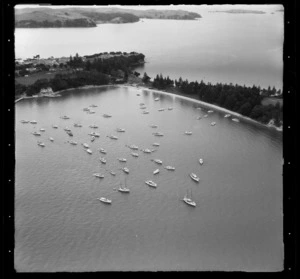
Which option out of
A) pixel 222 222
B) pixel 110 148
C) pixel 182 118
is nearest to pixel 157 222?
pixel 222 222

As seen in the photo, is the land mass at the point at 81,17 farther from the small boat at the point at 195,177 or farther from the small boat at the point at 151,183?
the small boat at the point at 195,177

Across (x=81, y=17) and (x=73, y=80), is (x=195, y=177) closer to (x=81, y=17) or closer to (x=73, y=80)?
(x=81, y=17)

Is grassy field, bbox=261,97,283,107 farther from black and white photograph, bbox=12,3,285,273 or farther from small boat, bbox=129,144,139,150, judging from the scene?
small boat, bbox=129,144,139,150

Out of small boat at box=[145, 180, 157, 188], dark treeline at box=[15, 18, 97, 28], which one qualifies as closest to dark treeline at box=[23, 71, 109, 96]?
small boat at box=[145, 180, 157, 188]

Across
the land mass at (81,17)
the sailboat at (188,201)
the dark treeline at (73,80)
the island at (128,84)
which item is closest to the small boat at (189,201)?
the sailboat at (188,201)

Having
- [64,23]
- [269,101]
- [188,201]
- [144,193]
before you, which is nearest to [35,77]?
[144,193]
